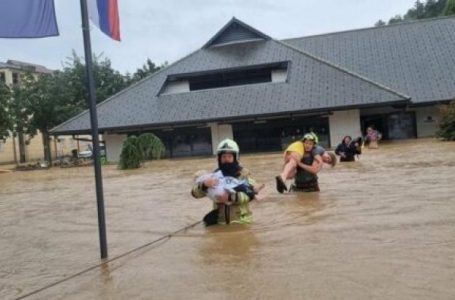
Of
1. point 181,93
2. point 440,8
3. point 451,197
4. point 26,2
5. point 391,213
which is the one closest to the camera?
point 26,2

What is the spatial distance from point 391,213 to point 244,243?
2.56m

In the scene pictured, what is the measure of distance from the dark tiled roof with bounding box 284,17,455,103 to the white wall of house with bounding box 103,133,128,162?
14.7 m

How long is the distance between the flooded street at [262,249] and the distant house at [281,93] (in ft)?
74.8

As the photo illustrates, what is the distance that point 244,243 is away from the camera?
23.8ft

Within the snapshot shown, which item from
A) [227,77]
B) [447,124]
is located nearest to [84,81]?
[227,77]

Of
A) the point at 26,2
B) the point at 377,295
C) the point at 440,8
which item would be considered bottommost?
the point at 377,295

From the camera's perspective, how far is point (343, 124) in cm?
3550

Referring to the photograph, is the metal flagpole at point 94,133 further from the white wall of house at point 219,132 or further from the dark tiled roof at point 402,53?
the dark tiled roof at point 402,53

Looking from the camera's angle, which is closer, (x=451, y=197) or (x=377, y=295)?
(x=377, y=295)

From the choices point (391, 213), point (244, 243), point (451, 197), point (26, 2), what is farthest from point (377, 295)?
point (451, 197)

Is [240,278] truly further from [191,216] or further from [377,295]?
[191,216]

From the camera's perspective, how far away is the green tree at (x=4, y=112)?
44188 millimetres

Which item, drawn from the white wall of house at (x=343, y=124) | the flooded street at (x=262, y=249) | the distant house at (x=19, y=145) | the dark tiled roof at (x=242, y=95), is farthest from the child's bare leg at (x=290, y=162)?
the distant house at (x=19, y=145)

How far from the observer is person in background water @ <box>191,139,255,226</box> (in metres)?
8.12
